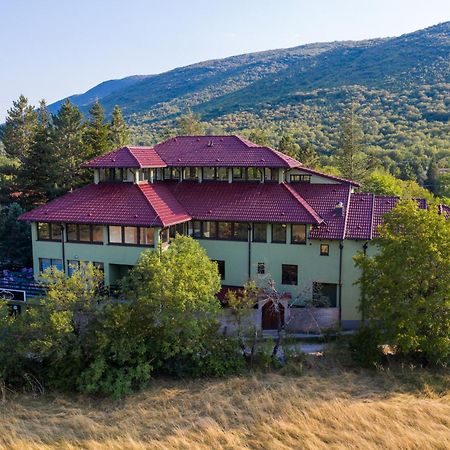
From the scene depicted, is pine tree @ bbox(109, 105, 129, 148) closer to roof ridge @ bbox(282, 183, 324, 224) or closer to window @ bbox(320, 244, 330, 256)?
roof ridge @ bbox(282, 183, 324, 224)

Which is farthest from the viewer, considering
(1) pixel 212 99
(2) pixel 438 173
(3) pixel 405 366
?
(1) pixel 212 99

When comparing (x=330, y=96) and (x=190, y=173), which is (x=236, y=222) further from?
(x=330, y=96)

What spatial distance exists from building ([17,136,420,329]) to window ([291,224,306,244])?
0.19ft

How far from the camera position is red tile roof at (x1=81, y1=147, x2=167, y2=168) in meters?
31.8

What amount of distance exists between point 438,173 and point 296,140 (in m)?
22.3

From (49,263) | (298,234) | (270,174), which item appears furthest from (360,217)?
(49,263)

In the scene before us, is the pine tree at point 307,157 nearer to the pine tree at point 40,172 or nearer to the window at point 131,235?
the pine tree at point 40,172

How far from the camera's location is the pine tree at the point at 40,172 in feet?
134

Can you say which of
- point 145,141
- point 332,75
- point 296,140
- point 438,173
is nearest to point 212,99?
point 332,75

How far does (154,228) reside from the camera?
2886cm

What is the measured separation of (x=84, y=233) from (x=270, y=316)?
39.9 ft

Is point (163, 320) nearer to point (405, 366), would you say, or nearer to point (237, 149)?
point (405, 366)

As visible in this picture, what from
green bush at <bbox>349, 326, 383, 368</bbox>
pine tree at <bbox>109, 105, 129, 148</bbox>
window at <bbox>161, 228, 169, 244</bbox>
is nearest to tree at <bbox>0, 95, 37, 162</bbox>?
pine tree at <bbox>109, 105, 129, 148</bbox>

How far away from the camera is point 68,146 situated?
42000 mm
